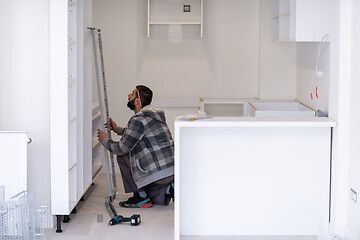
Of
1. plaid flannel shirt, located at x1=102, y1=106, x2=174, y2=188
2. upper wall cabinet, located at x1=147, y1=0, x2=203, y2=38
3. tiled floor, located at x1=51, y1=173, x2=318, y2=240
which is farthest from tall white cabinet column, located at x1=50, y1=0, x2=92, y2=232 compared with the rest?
upper wall cabinet, located at x1=147, y1=0, x2=203, y2=38

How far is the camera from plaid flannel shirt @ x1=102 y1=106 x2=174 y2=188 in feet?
20.4

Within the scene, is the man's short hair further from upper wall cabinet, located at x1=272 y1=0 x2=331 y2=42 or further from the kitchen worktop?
upper wall cabinet, located at x1=272 y1=0 x2=331 y2=42

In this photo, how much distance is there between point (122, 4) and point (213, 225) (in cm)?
366

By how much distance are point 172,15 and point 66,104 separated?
3.16m

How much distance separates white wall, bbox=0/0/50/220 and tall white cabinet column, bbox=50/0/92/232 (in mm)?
163

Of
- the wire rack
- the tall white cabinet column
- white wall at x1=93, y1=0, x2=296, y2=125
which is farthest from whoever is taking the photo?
white wall at x1=93, y1=0, x2=296, y2=125

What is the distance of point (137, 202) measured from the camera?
6.39 m

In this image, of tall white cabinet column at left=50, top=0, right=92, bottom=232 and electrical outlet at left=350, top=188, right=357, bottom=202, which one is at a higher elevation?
tall white cabinet column at left=50, top=0, right=92, bottom=232

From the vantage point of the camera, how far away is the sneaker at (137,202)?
251 inches

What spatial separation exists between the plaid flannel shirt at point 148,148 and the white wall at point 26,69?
971 mm

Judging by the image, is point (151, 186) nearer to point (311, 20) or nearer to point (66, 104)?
point (66, 104)

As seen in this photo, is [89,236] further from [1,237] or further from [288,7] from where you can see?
[288,7]

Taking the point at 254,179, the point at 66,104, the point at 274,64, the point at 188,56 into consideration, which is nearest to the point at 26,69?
the point at 66,104

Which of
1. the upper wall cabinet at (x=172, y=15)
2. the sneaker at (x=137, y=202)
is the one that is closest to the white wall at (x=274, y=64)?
the upper wall cabinet at (x=172, y=15)
